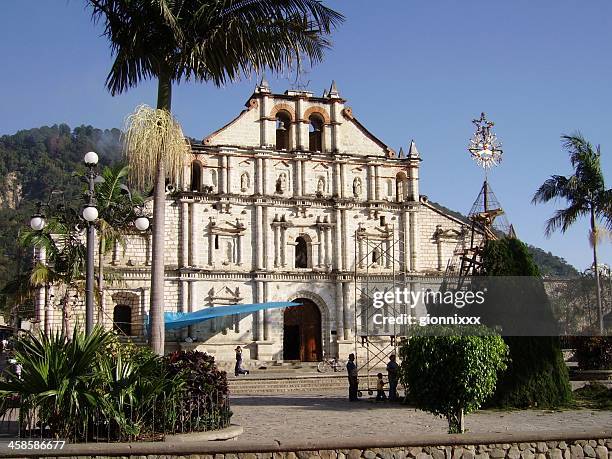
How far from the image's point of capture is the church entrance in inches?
1474

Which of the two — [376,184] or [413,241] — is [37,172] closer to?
[376,184]

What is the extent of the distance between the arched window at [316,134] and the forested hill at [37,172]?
4773 centimetres

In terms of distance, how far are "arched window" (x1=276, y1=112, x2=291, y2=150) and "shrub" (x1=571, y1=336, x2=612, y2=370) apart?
17.2m

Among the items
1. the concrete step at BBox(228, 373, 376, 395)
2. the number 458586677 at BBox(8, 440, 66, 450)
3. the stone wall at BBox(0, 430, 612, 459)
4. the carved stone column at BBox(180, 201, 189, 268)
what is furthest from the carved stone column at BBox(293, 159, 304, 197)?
the number 458586677 at BBox(8, 440, 66, 450)

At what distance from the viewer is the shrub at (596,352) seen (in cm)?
2847

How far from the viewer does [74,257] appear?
24609mm

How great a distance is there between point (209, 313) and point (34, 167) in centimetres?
11173

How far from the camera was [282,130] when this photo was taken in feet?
130

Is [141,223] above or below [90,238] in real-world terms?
above

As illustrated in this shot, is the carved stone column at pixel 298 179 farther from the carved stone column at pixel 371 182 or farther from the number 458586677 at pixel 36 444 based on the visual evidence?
the number 458586677 at pixel 36 444

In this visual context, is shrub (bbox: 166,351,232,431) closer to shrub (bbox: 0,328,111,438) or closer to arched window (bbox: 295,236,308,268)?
shrub (bbox: 0,328,111,438)

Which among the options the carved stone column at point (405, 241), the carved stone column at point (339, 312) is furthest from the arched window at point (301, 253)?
the carved stone column at point (405, 241)

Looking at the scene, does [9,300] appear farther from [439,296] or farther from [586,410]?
[586,410]

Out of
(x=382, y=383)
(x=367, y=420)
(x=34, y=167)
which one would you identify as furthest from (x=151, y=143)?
(x=34, y=167)
